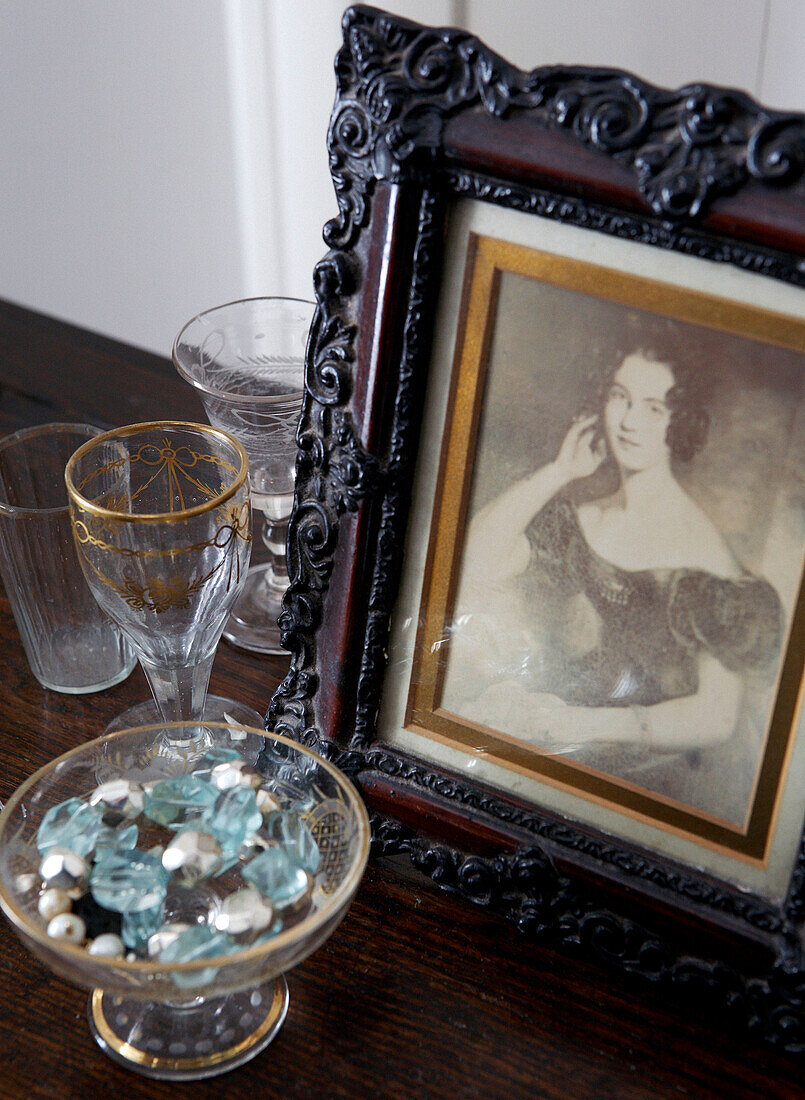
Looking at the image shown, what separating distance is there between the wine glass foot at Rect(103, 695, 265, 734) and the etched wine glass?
0.14ft

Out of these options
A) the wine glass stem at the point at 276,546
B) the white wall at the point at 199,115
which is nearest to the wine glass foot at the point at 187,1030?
the wine glass stem at the point at 276,546

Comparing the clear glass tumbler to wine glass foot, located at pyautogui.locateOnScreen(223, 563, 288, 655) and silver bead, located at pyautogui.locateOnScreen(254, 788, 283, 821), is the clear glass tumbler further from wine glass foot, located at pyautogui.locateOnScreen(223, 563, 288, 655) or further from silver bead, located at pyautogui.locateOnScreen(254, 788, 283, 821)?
silver bead, located at pyautogui.locateOnScreen(254, 788, 283, 821)

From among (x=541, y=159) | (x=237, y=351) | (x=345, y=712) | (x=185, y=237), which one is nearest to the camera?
(x=541, y=159)

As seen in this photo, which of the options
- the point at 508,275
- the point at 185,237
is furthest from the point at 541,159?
the point at 185,237

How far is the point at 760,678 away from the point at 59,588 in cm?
33

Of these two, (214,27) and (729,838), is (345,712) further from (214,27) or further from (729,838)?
(214,27)

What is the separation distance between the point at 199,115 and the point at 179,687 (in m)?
0.74

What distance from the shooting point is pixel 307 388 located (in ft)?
1.38

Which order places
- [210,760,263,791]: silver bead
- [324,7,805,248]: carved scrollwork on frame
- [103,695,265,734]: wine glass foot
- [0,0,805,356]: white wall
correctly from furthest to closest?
[0,0,805,356]: white wall → [103,695,265,734]: wine glass foot → [210,760,263,791]: silver bead → [324,7,805,248]: carved scrollwork on frame

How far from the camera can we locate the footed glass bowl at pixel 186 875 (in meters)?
0.37

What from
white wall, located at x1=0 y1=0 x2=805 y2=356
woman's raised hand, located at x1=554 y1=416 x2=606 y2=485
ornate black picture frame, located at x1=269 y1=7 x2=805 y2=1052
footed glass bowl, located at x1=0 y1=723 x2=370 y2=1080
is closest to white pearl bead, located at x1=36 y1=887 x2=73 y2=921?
footed glass bowl, located at x1=0 y1=723 x2=370 y2=1080

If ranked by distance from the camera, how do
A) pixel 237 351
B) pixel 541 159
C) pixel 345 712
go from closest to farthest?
pixel 541 159 → pixel 345 712 → pixel 237 351

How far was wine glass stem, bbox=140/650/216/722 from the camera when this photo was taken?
50 centimetres

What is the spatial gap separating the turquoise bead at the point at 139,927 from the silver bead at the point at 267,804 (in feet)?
0.17
